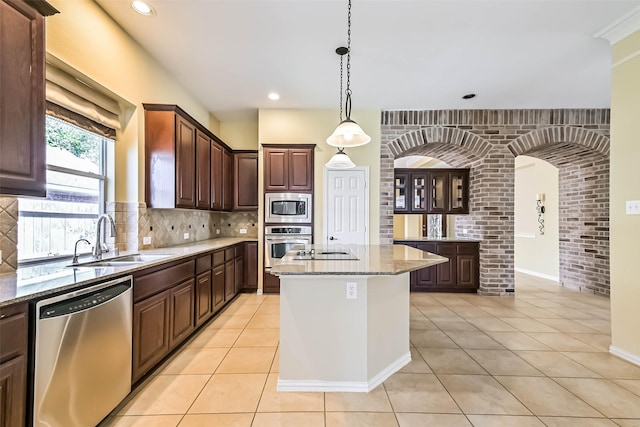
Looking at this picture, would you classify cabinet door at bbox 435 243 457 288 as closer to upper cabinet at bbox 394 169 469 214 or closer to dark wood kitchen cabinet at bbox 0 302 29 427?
upper cabinet at bbox 394 169 469 214

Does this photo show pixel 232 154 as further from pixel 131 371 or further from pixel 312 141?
pixel 131 371

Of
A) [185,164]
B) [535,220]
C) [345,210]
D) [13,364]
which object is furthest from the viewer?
[535,220]

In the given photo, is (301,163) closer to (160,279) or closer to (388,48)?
(388,48)

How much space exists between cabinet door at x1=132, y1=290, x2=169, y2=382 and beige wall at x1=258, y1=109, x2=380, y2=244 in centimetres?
260

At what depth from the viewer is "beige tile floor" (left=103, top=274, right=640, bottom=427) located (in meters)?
1.76

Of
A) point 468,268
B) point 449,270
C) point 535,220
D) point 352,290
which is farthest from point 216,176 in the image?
point 535,220

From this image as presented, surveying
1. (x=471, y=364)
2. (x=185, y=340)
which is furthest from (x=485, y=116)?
(x=185, y=340)

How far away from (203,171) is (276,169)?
1116 millimetres

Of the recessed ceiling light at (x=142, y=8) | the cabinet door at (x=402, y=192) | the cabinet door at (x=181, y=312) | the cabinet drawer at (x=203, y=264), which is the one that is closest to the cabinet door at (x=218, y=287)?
the cabinet drawer at (x=203, y=264)

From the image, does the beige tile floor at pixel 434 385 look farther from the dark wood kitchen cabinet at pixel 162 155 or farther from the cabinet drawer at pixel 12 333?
the dark wood kitchen cabinet at pixel 162 155

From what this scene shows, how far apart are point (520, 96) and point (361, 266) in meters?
4.02

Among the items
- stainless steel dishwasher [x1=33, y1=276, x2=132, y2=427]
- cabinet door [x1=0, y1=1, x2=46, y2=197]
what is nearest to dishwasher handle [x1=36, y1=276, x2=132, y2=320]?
stainless steel dishwasher [x1=33, y1=276, x2=132, y2=427]

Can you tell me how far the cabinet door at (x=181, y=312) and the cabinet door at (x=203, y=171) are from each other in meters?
1.25

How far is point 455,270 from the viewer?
4.77 m
